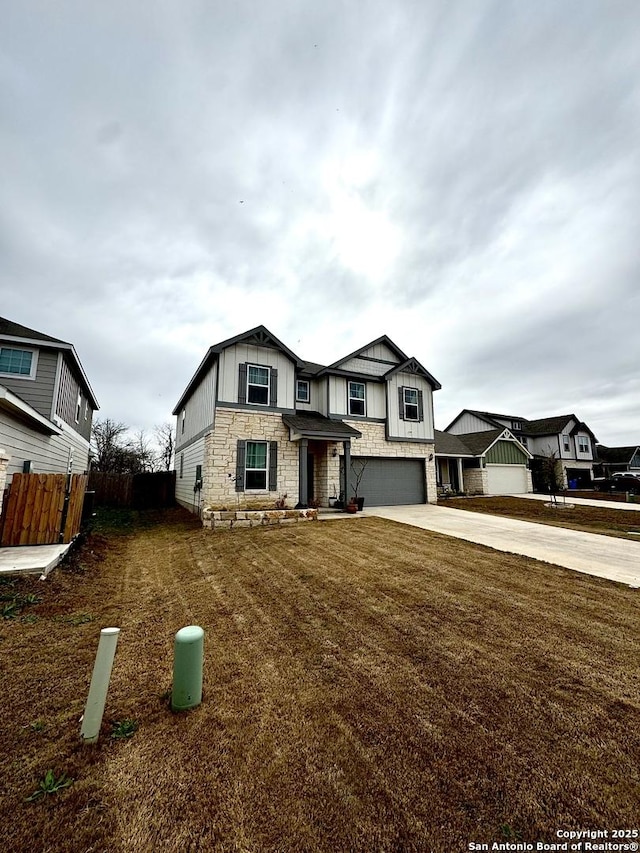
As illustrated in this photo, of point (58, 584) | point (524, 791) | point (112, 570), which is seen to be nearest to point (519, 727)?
point (524, 791)

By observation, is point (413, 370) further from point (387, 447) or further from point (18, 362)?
point (18, 362)

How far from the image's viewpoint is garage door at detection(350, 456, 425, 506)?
1594 centimetres

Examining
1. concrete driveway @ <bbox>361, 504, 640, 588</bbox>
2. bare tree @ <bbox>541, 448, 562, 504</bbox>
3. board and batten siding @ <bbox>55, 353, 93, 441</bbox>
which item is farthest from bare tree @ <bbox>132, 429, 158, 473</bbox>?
bare tree @ <bbox>541, 448, 562, 504</bbox>

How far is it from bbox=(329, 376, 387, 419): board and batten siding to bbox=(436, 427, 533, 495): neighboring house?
7908 millimetres

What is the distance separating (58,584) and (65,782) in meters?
4.03

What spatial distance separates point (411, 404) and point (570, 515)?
832 cm

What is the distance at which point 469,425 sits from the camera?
106 ft

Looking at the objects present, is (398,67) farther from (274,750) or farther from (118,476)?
(118,476)

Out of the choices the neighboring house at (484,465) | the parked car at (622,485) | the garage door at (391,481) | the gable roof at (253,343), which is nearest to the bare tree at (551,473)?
the neighboring house at (484,465)

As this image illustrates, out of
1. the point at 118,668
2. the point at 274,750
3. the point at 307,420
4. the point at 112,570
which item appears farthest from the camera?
the point at 307,420

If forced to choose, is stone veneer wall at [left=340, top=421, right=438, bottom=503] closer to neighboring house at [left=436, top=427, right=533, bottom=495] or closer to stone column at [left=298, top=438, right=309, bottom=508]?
stone column at [left=298, top=438, right=309, bottom=508]

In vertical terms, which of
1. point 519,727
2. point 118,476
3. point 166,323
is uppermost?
point 166,323

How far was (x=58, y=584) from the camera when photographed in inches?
202

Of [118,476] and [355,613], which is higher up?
[118,476]
